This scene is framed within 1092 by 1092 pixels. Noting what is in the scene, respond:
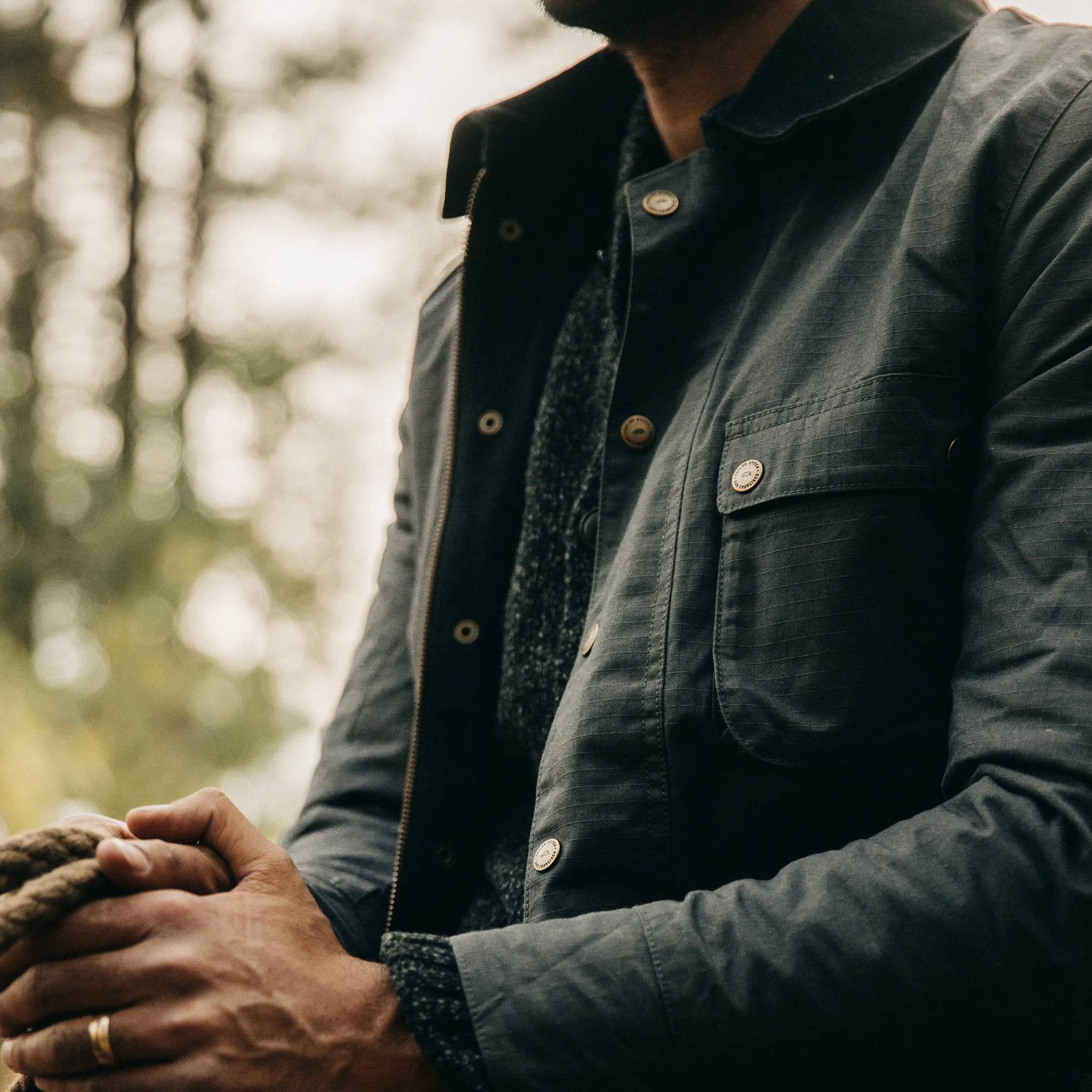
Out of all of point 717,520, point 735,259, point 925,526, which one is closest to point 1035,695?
point 925,526

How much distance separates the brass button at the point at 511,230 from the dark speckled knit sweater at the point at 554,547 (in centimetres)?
13

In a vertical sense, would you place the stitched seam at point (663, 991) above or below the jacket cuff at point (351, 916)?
above

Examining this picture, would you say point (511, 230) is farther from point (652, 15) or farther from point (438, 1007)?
point (438, 1007)

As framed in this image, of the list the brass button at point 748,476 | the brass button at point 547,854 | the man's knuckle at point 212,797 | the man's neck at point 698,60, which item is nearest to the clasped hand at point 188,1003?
the man's knuckle at point 212,797

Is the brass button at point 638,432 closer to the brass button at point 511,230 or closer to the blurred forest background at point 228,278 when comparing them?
the brass button at point 511,230

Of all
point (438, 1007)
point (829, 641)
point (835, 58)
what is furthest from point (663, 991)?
point (835, 58)

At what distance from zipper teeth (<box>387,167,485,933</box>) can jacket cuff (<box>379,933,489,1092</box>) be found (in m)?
0.58

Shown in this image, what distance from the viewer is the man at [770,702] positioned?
108 centimetres

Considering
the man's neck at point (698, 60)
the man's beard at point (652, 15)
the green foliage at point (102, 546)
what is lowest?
the green foliage at point (102, 546)

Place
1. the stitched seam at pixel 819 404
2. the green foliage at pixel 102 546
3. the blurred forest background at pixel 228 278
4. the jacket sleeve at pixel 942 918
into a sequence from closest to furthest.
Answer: the jacket sleeve at pixel 942 918 < the stitched seam at pixel 819 404 < the green foliage at pixel 102 546 < the blurred forest background at pixel 228 278

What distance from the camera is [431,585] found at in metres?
1.86

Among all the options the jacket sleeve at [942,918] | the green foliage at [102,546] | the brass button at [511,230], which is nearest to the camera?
the jacket sleeve at [942,918]

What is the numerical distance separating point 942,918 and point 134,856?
746 millimetres

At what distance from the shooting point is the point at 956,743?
45.5 inches
